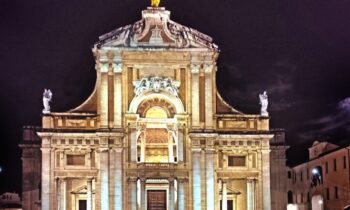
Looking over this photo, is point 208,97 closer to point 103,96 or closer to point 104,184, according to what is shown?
point 103,96

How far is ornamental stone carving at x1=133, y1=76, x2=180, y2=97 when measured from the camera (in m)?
51.1

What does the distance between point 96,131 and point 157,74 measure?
5513mm

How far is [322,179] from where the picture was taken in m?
68.7

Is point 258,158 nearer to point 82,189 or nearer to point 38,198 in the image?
point 82,189

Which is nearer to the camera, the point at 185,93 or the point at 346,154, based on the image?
the point at 185,93

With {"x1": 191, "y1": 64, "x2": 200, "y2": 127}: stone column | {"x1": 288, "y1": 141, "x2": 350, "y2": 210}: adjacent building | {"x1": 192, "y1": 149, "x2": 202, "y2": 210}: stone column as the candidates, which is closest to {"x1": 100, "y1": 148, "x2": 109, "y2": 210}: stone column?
{"x1": 192, "y1": 149, "x2": 202, "y2": 210}: stone column

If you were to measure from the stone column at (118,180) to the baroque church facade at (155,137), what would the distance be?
0.06 metres

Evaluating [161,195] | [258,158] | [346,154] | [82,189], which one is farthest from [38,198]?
[346,154]

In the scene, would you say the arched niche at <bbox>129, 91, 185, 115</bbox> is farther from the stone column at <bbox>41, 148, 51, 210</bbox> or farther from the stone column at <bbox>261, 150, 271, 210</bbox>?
the stone column at <bbox>261, 150, 271, 210</bbox>

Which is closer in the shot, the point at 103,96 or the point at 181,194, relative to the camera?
the point at 181,194

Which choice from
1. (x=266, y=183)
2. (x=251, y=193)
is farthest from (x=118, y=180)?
(x=266, y=183)

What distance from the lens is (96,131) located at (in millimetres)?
50438

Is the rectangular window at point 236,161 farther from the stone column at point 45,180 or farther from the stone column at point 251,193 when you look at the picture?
the stone column at point 45,180

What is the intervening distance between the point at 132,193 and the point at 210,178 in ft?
16.8
